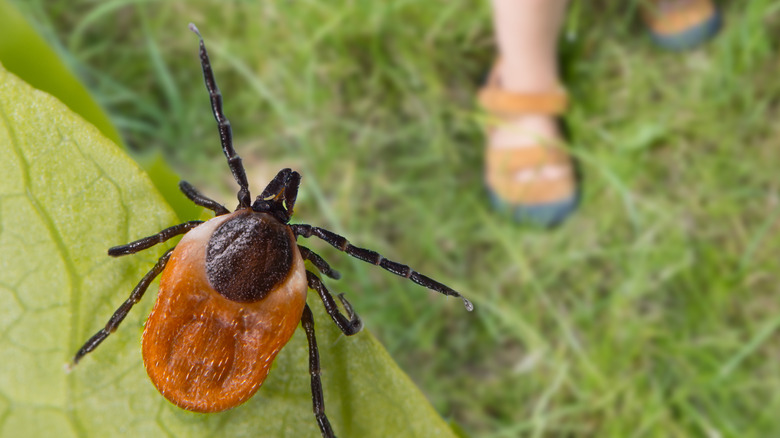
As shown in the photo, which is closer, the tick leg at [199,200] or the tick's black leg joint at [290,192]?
the tick leg at [199,200]

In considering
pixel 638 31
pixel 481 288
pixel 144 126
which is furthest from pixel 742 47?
pixel 144 126

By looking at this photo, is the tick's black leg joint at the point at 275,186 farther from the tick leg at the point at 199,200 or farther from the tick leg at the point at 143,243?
the tick leg at the point at 143,243

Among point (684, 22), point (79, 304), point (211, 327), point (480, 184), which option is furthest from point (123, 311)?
point (684, 22)

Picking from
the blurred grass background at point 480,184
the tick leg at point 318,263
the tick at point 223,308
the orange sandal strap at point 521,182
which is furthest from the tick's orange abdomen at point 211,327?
the orange sandal strap at point 521,182

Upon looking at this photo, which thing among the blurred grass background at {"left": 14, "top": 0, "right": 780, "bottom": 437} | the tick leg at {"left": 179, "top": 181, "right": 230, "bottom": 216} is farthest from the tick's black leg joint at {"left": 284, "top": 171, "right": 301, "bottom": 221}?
the blurred grass background at {"left": 14, "top": 0, "right": 780, "bottom": 437}

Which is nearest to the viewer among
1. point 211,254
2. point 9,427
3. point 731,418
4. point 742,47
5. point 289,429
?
point 9,427

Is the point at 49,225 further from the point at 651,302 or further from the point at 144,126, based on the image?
the point at 651,302

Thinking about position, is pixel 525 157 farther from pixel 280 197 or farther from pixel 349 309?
pixel 349 309
